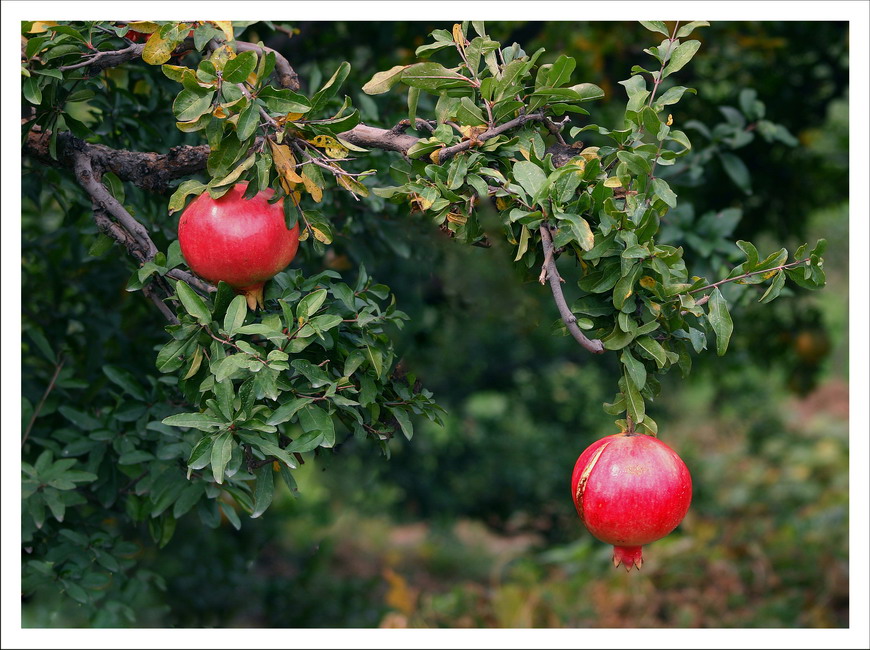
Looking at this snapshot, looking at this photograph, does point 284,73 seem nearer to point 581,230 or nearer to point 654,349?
point 581,230

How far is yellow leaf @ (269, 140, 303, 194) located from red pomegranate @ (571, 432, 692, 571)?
1.81ft

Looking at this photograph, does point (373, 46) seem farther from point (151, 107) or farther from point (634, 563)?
point (634, 563)

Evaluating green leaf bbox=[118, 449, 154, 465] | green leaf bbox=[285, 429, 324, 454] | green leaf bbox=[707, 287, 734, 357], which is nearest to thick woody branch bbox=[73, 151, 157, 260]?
green leaf bbox=[285, 429, 324, 454]

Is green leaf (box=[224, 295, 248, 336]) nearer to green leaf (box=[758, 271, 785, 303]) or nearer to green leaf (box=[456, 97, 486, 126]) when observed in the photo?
green leaf (box=[456, 97, 486, 126])

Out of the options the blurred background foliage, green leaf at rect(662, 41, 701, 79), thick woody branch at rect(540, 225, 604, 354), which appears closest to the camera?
thick woody branch at rect(540, 225, 604, 354)

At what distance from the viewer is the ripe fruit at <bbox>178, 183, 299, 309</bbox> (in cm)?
112

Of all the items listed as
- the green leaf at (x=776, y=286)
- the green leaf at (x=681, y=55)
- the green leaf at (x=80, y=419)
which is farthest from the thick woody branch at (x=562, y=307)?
the green leaf at (x=80, y=419)

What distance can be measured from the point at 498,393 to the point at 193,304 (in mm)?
2899

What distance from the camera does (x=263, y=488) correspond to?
119 centimetres

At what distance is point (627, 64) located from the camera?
9.74ft

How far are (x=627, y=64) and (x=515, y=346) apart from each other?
138 centimetres

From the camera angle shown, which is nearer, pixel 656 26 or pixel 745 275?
pixel 745 275

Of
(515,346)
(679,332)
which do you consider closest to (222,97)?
(679,332)

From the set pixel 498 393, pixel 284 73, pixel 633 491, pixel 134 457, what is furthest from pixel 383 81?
pixel 498 393
